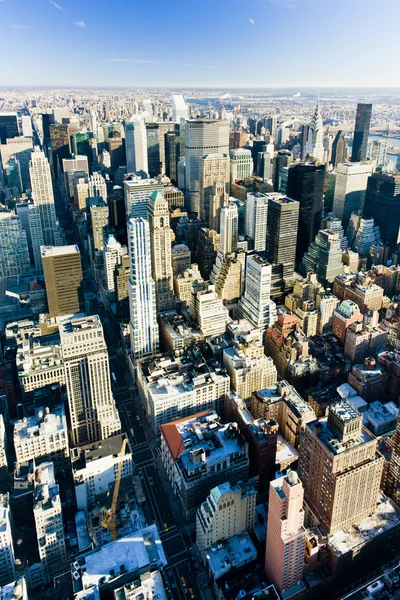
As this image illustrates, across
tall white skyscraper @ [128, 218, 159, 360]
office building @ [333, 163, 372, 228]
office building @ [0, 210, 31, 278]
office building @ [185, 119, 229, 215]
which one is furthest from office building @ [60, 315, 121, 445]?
office building @ [333, 163, 372, 228]

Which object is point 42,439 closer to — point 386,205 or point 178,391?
point 178,391

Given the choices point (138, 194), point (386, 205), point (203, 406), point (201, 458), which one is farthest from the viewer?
point (386, 205)

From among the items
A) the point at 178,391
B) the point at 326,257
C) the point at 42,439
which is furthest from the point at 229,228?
the point at 42,439

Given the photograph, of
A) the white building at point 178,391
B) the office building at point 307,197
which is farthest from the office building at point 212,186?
the white building at point 178,391

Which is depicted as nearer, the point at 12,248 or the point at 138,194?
the point at 12,248

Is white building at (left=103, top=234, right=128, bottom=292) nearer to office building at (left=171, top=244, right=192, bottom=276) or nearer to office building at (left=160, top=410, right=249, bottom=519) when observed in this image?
office building at (left=171, top=244, right=192, bottom=276)

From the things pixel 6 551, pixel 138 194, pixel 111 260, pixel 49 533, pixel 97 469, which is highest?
pixel 138 194
